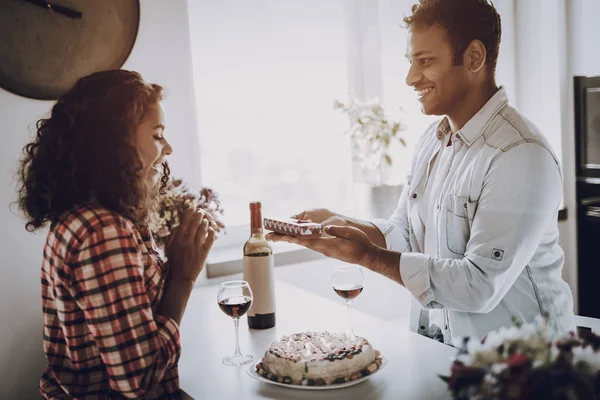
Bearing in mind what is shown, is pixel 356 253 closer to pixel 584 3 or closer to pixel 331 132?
pixel 331 132

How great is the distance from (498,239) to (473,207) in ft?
0.54

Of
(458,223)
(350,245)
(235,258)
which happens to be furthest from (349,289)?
(235,258)

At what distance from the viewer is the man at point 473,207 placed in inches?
59.0

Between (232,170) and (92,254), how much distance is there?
168cm

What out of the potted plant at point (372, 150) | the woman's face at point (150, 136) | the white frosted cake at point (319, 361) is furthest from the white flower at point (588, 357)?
the potted plant at point (372, 150)

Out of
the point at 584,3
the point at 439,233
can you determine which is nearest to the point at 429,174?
the point at 439,233

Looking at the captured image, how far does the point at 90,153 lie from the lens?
1187 millimetres

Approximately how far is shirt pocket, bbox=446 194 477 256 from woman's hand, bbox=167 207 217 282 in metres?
0.68

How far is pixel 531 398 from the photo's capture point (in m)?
0.79

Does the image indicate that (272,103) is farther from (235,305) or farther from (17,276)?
(235,305)

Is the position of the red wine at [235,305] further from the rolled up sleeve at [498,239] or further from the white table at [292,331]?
the rolled up sleeve at [498,239]

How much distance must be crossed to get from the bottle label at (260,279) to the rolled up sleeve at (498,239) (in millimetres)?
372

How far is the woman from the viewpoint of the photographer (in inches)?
42.8

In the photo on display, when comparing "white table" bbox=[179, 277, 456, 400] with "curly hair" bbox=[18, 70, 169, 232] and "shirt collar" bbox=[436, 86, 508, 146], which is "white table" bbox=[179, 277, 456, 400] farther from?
"shirt collar" bbox=[436, 86, 508, 146]
